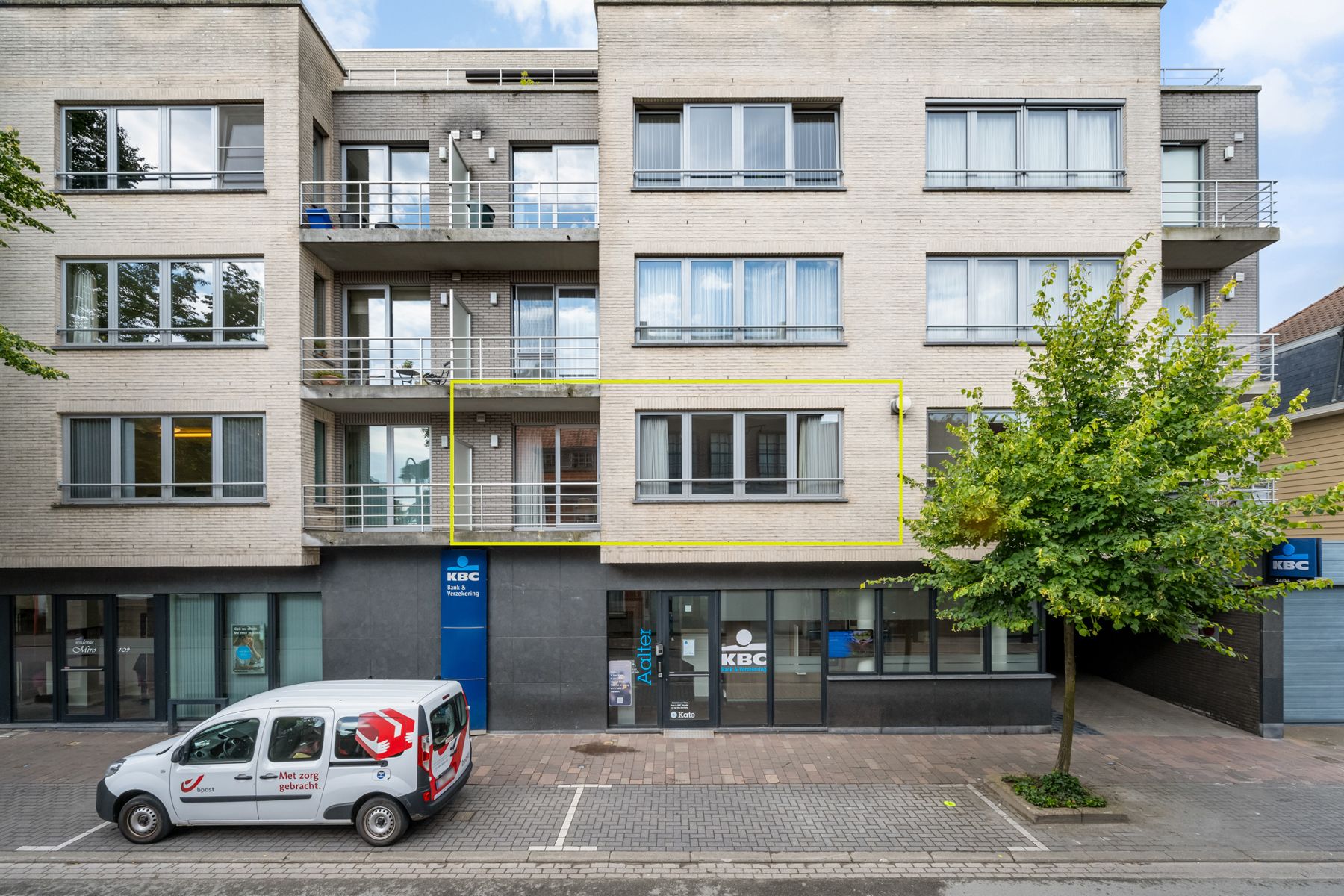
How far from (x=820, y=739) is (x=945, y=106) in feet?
37.8

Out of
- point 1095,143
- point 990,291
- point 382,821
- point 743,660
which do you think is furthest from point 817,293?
point 382,821

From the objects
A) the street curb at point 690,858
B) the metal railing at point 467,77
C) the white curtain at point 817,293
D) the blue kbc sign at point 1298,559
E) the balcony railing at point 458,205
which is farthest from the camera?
the metal railing at point 467,77

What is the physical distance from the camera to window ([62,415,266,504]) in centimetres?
1205

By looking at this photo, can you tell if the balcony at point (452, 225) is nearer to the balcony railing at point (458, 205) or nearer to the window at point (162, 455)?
the balcony railing at point (458, 205)

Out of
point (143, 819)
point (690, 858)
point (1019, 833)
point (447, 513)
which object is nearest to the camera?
point (690, 858)

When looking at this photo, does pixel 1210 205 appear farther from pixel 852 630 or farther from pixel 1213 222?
pixel 852 630

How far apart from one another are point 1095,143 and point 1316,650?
1007cm

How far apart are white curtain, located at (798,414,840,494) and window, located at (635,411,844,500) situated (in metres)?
0.01

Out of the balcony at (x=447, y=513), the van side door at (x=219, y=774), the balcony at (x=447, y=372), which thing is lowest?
the van side door at (x=219, y=774)

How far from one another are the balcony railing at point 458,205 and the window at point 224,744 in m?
8.67

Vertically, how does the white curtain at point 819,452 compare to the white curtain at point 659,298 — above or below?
below

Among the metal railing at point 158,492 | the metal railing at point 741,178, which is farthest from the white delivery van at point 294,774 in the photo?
the metal railing at point 741,178

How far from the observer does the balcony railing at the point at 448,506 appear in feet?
40.9

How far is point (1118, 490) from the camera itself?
7.94 m
